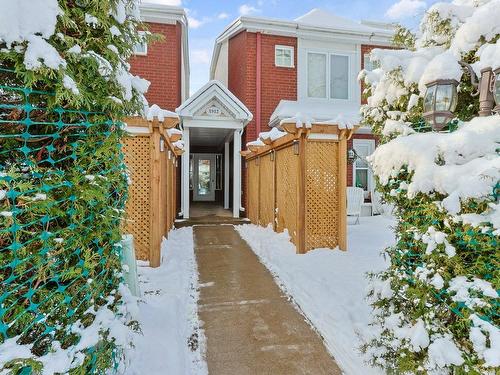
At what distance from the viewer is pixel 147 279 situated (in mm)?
4141

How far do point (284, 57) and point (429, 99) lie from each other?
354 inches

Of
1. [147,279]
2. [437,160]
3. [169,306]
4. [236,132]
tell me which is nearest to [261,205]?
[236,132]

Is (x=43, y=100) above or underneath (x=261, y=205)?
above

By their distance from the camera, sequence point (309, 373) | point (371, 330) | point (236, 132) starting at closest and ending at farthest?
1. point (309, 373)
2. point (371, 330)
3. point (236, 132)

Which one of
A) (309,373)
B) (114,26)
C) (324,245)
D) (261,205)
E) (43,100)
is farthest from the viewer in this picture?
(261,205)

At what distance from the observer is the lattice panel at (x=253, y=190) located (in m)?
8.62

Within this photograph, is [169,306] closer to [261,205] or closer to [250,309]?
[250,309]

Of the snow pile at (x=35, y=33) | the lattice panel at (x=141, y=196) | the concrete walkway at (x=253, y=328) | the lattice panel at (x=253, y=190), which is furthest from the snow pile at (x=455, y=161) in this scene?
the lattice panel at (x=253, y=190)

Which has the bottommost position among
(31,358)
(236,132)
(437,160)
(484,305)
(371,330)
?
(371,330)

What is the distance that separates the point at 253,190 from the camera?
9.08m

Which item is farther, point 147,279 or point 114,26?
point 147,279

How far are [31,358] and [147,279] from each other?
9.68 ft

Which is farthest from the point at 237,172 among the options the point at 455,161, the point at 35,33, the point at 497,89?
the point at 35,33

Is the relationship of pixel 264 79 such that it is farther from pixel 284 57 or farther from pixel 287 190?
pixel 287 190
